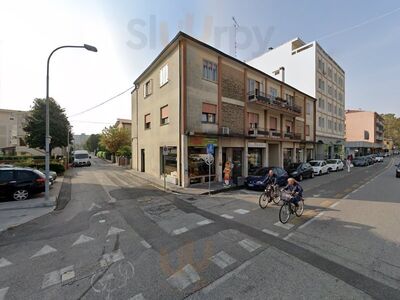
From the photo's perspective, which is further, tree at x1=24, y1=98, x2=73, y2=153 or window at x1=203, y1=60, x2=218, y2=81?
tree at x1=24, y1=98, x2=73, y2=153

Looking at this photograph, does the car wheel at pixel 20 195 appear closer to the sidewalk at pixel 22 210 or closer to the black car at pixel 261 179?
the sidewalk at pixel 22 210

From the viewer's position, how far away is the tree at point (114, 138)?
34.3 metres

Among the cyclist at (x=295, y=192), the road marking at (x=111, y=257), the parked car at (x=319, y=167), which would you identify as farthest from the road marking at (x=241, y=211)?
the parked car at (x=319, y=167)

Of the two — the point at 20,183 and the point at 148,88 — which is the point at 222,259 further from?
the point at 148,88

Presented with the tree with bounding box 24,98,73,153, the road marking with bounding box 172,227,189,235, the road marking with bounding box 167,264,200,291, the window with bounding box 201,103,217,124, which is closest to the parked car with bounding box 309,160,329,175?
the window with bounding box 201,103,217,124

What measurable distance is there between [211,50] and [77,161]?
24.8 m

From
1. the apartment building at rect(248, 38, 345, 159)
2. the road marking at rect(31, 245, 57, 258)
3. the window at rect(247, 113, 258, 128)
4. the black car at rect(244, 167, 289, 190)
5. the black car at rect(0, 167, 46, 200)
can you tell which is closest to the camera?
the road marking at rect(31, 245, 57, 258)

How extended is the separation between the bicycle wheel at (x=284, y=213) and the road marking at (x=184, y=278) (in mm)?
3746

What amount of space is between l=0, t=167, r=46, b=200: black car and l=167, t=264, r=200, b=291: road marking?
9833 mm

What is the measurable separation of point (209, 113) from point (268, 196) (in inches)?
321

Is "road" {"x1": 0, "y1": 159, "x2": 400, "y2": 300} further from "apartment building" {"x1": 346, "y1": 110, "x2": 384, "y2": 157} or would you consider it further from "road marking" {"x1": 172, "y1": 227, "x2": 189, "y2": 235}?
"apartment building" {"x1": 346, "y1": 110, "x2": 384, "y2": 157}

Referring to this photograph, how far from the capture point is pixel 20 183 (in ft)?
32.3

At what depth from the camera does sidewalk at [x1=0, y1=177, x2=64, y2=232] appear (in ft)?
23.3

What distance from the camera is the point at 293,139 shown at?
75.4 ft
